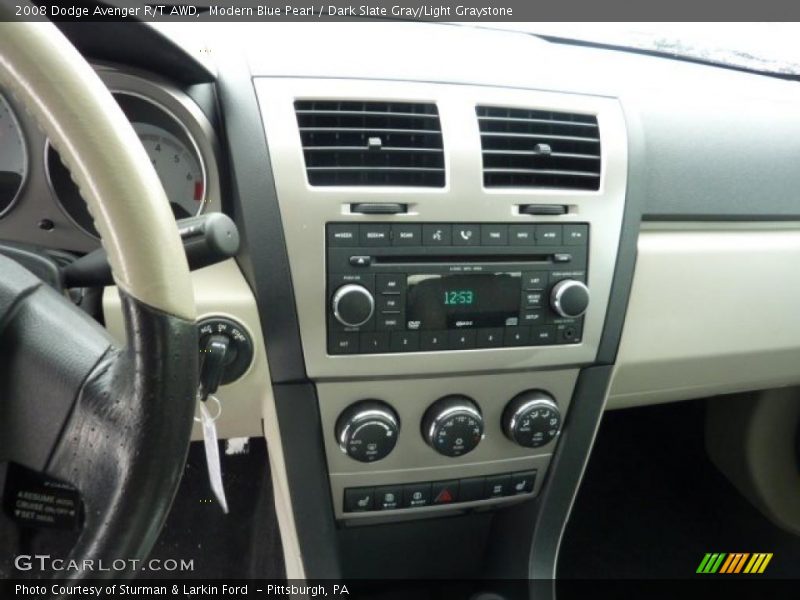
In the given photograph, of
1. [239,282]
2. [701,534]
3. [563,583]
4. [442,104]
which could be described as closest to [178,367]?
[239,282]

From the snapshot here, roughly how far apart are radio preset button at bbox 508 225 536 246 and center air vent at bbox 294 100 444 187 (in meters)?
0.13

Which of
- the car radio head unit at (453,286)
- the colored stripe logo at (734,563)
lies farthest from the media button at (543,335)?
the colored stripe logo at (734,563)

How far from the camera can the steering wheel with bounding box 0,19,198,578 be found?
447 mm

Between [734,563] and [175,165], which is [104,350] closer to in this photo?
[175,165]

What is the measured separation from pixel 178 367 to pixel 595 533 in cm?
152

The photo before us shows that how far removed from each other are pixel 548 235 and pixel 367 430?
39cm

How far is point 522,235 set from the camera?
0.99 metres

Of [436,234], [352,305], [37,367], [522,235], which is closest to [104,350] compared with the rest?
[37,367]

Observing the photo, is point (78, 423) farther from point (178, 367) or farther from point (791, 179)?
point (791, 179)

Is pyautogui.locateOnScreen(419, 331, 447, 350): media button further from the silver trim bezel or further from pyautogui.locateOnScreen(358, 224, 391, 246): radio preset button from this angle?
pyautogui.locateOnScreen(358, 224, 391, 246): radio preset button

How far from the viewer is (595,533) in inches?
68.7

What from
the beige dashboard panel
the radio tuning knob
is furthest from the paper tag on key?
the beige dashboard panel

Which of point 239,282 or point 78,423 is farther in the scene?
point 239,282

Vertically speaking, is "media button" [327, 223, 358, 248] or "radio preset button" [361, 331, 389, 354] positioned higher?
"media button" [327, 223, 358, 248]
